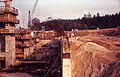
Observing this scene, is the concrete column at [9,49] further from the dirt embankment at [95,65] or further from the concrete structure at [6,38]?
the dirt embankment at [95,65]

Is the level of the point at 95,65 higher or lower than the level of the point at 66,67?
lower

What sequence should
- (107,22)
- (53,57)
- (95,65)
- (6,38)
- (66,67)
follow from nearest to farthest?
(66,67)
(95,65)
(6,38)
(53,57)
(107,22)

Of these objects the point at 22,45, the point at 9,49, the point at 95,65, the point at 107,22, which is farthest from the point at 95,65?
the point at 107,22

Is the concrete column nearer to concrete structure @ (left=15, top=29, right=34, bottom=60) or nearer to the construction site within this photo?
the construction site

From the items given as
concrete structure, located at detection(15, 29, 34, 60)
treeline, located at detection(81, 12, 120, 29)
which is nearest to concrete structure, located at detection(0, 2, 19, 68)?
concrete structure, located at detection(15, 29, 34, 60)

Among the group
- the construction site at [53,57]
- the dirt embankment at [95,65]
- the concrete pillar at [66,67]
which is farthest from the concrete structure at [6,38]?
the concrete pillar at [66,67]

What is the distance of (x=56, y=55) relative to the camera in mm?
→ 27828

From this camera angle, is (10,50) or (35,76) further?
(10,50)

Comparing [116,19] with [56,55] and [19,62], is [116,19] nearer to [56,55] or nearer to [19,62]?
[56,55]

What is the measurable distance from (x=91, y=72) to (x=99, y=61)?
2.49 metres

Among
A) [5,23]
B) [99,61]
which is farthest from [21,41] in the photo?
[99,61]

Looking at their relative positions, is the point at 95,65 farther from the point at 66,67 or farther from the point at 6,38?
the point at 6,38

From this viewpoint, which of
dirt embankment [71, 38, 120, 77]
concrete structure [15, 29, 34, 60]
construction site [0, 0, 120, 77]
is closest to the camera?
dirt embankment [71, 38, 120, 77]

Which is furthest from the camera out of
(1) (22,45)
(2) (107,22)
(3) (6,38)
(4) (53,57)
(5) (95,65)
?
(2) (107,22)
